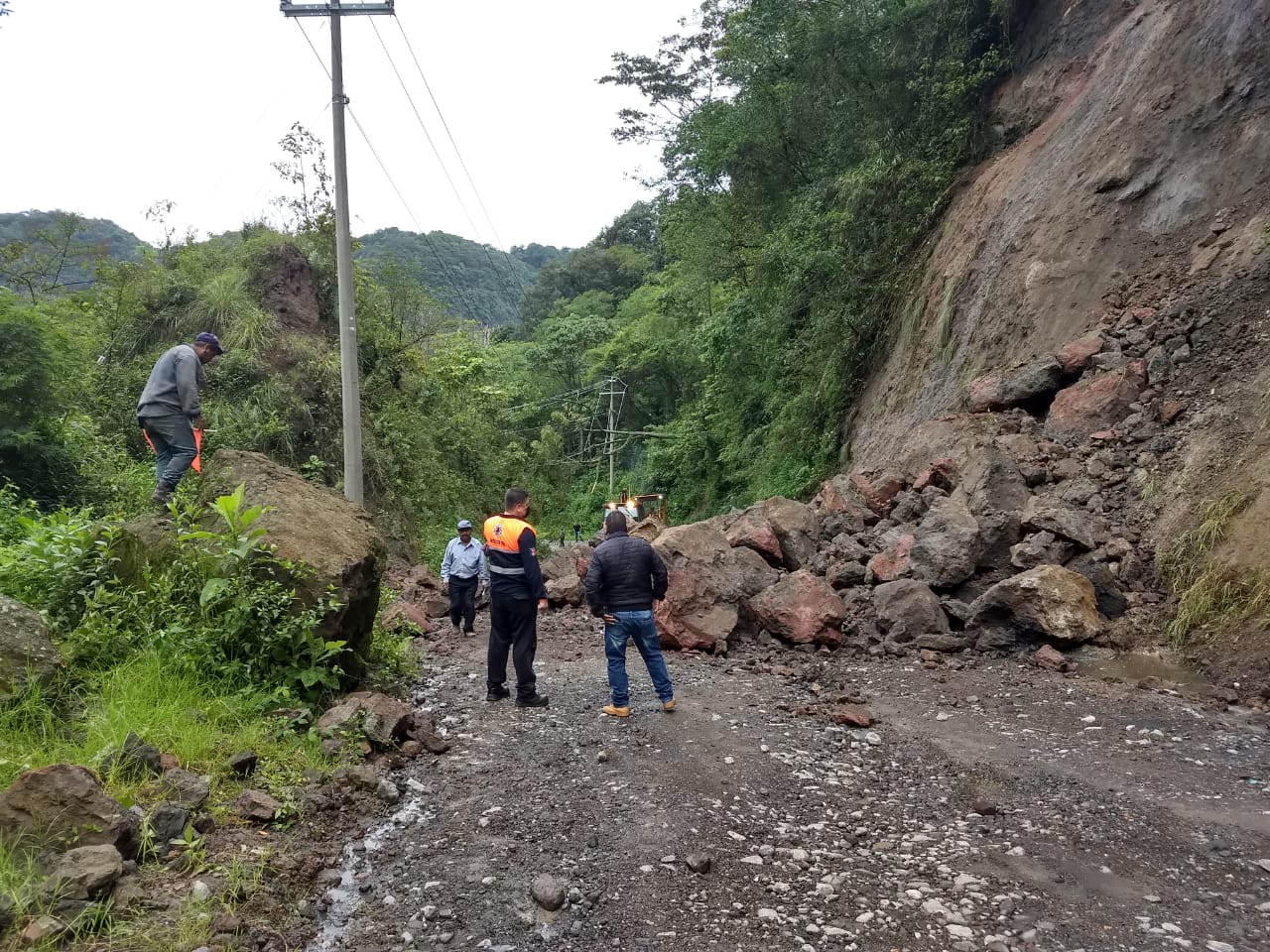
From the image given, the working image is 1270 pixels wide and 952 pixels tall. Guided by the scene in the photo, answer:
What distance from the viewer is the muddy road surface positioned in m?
3.22

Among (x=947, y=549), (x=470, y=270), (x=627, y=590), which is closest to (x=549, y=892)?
(x=627, y=590)

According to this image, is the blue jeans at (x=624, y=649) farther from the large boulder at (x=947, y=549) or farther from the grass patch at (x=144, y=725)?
the large boulder at (x=947, y=549)

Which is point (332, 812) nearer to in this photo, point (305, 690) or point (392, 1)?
point (305, 690)

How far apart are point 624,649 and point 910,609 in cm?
318

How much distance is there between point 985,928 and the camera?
317cm

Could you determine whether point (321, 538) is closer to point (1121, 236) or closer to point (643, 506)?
point (1121, 236)

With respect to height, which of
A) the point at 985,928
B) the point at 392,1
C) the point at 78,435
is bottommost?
the point at 985,928

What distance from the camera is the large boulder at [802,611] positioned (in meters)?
8.09

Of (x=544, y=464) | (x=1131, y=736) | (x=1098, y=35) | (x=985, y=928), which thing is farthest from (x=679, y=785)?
(x=544, y=464)

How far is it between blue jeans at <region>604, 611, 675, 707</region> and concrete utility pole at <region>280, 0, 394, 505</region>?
6.67 meters

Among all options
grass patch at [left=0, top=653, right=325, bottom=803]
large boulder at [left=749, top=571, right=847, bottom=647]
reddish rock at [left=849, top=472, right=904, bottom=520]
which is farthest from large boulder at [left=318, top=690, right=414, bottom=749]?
reddish rock at [left=849, top=472, right=904, bottom=520]

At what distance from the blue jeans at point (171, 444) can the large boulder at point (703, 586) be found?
443 centimetres

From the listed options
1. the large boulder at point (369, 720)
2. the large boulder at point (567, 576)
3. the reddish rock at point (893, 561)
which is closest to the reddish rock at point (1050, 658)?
the reddish rock at point (893, 561)

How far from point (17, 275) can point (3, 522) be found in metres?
13.0
